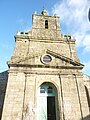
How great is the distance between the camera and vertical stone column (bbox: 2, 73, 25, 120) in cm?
1246

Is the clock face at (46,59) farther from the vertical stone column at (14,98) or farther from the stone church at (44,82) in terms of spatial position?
the vertical stone column at (14,98)

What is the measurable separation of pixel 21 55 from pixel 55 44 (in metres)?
3.87

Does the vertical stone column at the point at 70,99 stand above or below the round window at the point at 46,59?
below

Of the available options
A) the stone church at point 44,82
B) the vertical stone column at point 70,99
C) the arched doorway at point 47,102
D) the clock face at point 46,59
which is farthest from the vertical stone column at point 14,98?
the vertical stone column at point 70,99

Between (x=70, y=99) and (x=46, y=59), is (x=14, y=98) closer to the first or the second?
(x=70, y=99)

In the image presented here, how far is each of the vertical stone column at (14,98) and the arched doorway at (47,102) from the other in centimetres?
158

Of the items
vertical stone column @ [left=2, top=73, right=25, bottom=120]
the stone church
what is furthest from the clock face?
vertical stone column @ [left=2, top=73, right=25, bottom=120]

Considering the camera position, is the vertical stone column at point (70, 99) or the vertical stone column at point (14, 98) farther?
the vertical stone column at point (70, 99)

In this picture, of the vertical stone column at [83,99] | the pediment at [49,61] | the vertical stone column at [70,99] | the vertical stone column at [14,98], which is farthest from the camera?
the pediment at [49,61]

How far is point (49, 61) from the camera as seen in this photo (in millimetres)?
15641

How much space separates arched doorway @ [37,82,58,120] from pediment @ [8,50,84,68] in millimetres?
1977

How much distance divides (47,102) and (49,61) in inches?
147

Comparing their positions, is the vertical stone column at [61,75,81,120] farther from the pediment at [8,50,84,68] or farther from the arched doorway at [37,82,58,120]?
the pediment at [8,50,84,68]

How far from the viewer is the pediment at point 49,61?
15.2 m
